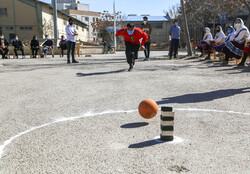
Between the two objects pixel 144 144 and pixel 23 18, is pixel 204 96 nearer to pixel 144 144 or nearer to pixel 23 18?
pixel 144 144

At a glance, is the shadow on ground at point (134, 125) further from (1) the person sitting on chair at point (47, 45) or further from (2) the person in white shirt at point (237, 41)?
(1) the person sitting on chair at point (47, 45)

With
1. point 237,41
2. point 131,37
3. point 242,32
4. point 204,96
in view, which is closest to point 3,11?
point 131,37

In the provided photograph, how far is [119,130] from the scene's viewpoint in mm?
3973

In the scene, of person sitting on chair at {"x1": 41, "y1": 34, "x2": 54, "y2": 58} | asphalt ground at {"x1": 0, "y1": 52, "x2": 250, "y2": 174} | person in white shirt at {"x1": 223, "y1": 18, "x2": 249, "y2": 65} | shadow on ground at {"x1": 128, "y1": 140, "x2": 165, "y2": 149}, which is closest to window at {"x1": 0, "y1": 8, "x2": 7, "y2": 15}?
person sitting on chair at {"x1": 41, "y1": 34, "x2": 54, "y2": 58}

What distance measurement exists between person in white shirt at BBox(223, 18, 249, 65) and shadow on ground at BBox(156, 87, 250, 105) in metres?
4.70

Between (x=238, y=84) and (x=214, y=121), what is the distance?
373 centimetres

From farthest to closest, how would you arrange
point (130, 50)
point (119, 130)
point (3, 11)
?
1. point (3, 11)
2. point (130, 50)
3. point (119, 130)

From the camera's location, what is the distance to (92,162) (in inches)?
115

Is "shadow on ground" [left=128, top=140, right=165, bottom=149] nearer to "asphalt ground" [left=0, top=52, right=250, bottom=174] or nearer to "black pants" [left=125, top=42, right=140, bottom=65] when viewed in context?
"asphalt ground" [left=0, top=52, right=250, bottom=174]

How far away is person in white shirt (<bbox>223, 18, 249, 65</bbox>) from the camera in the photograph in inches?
428

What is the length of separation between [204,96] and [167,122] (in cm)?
309

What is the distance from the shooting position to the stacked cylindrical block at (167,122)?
134 inches

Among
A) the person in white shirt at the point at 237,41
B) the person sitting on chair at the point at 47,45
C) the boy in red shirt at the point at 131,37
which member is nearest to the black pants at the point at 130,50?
the boy in red shirt at the point at 131,37

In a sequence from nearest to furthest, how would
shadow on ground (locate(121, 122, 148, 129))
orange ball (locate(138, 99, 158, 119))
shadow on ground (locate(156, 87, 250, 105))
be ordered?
shadow on ground (locate(121, 122, 148, 129))
orange ball (locate(138, 99, 158, 119))
shadow on ground (locate(156, 87, 250, 105))
